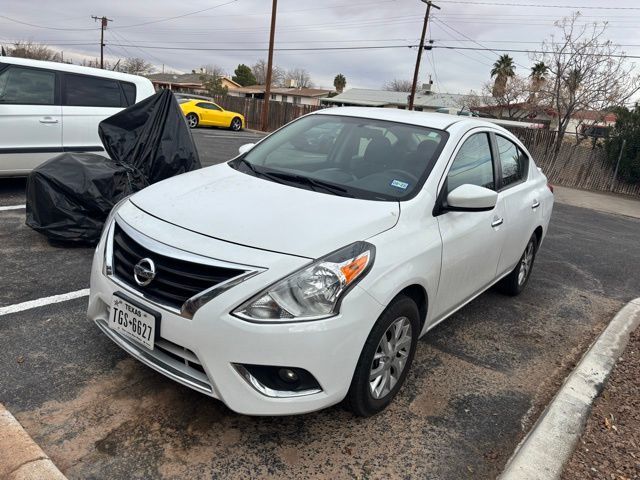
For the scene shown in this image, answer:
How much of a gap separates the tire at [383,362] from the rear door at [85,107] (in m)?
5.41

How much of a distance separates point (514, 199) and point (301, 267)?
259 cm

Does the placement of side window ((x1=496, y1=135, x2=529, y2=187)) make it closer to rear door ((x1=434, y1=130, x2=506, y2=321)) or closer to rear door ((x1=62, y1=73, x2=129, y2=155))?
rear door ((x1=434, y1=130, x2=506, y2=321))

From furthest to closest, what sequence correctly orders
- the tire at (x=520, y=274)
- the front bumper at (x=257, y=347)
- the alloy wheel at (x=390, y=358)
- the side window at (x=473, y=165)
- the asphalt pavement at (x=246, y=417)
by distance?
the tire at (x=520, y=274) → the side window at (x=473, y=165) → the alloy wheel at (x=390, y=358) → the asphalt pavement at (x=246, y=417) → the front bumper at (x=257, y=347)

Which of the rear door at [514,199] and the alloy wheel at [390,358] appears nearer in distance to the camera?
the alloy wheel at [390,358]

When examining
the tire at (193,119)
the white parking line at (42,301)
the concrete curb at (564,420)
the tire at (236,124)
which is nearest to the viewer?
the concrete curb at (564,420)

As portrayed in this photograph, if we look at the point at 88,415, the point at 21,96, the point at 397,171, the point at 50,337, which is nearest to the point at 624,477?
the point at 397,171

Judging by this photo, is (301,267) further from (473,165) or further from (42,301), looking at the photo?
(42,301)

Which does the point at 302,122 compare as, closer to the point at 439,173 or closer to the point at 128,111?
the point at 439,173

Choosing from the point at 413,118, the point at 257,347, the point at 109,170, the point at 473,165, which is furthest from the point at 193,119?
the point at 257,347

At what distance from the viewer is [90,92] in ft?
21.8

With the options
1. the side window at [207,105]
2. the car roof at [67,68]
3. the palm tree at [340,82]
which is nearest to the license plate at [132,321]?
the car roof at [67,68]

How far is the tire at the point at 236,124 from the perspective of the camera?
25.0 m

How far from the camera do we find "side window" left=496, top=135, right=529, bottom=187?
4230mm

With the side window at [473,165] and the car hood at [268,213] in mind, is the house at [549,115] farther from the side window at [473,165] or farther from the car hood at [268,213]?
the car hood at [268,213]
